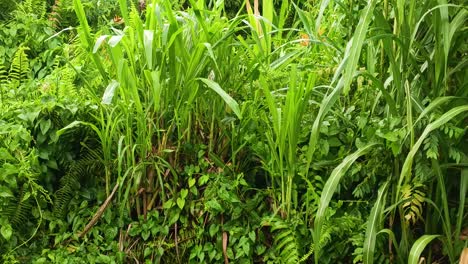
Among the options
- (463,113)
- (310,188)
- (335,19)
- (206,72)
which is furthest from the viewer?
(335,19)

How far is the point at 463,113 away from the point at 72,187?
1.56m

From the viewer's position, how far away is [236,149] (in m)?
2.44

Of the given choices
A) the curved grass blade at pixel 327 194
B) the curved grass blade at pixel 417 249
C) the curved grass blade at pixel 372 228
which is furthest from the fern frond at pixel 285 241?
the curved grass blade at pixel 417 249

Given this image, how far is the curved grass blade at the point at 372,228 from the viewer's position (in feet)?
6.37

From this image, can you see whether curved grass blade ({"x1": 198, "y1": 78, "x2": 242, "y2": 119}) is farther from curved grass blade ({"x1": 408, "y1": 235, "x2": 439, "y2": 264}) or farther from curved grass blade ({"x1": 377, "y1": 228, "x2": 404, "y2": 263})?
curved grass blade ({"x1": 408, "y1": 235, "x2": 439, "y2": 264})

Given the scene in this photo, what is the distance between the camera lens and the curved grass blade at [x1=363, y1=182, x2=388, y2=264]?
1.94m

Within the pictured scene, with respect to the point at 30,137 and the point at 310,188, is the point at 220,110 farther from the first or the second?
the point at 30,137

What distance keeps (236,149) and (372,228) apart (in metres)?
0.69

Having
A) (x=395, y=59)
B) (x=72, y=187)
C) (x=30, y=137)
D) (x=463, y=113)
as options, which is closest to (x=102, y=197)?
(x=72, y=187)

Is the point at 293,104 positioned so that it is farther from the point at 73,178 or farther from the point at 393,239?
the point at 73,178

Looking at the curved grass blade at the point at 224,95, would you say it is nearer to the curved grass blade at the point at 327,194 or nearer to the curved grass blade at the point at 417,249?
the curved grass blade at the point at 327,194

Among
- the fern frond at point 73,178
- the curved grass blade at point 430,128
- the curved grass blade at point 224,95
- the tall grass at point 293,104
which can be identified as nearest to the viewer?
the curved grass blade at point 430,128

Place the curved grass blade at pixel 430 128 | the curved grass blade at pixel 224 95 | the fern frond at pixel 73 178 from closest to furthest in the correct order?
the curved grass blade at pixel 430 128 → the curved grass blade at pixel 224 95 → the fern frond at pixel 73 178

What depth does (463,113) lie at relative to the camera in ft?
6.67
